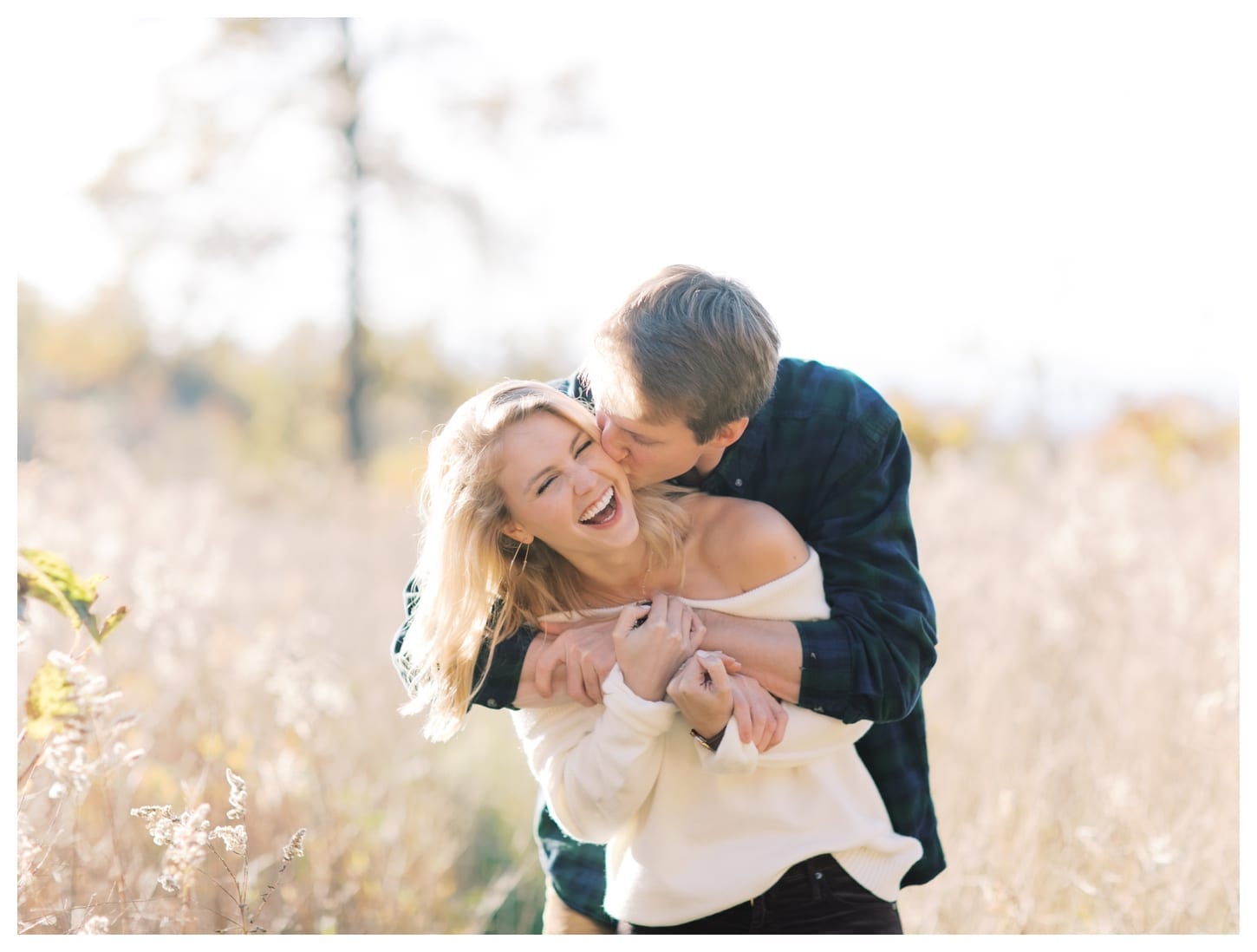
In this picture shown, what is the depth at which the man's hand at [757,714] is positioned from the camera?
1893 mm

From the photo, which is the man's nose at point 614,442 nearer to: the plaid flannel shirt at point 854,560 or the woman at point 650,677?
the woman at point 650,677

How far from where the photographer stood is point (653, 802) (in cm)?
206

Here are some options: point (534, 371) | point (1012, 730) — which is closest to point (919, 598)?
point (1012, 730)

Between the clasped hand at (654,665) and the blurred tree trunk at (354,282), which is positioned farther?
the blurred tree trunk at (354,282)

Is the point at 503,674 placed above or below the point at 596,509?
below

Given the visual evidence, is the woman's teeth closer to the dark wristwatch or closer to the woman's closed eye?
the woman's closed eye

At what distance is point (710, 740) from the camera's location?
6.29 feet

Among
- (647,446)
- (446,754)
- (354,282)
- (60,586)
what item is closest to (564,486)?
(647,446)

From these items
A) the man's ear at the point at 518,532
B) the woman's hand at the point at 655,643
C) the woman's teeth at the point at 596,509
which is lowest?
the woman's hand at the point at 655,643

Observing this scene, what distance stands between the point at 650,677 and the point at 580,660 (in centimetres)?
16

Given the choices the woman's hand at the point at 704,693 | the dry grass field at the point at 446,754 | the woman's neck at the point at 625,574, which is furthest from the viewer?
the dry grass field at the point at 446,754

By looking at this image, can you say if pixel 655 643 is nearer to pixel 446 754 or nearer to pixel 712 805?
pixel 712 805

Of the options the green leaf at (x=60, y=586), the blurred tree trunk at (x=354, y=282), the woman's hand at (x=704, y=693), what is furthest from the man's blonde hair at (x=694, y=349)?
the blurred tree trunk at (x=354, y=282)

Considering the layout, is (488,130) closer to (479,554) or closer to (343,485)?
(343,485)
